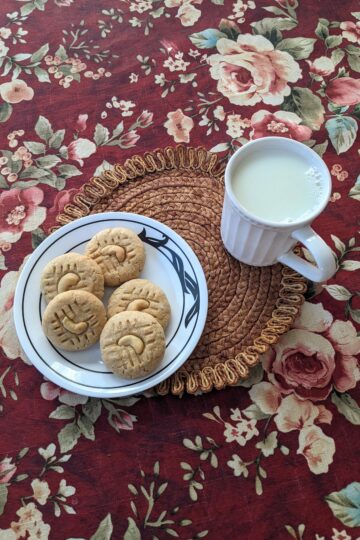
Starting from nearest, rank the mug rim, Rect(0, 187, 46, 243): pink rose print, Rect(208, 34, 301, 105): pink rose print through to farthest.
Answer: the mug rim
Rect(0, 187, 46, 243): pink rose print
Rect(208, 34, 301, 105): pink rose print

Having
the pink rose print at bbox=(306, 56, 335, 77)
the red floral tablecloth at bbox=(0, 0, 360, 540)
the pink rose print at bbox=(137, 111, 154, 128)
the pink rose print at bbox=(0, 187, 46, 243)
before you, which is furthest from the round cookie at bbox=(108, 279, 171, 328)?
the pink rose print at bbox=(306, 56, 335, 77)

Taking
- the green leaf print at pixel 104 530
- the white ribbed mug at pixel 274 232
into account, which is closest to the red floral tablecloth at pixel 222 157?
the green leaf print at pixel 104 530

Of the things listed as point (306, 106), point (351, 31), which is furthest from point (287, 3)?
point (306, 106)

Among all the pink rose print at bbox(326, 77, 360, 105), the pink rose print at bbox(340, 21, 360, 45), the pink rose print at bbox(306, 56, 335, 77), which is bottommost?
the pink rose print at bbox(326, 77, 360, 105)

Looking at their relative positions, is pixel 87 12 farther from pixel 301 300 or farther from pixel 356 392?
pixel 356 392

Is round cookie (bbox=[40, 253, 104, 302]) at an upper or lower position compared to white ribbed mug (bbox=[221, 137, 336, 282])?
lower

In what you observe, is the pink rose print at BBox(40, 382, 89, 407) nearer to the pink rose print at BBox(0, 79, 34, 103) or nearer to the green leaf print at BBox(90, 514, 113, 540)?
the green leaf print at BBox(90, 514, 113, 540)

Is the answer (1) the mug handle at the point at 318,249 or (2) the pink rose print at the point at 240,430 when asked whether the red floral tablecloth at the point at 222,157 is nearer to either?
(2) the pink rose print at the point at 240,430

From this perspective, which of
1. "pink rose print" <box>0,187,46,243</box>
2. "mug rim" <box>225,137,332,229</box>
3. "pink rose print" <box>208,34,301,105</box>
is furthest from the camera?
"pink rose print" <box>208,34,301,105</box>
